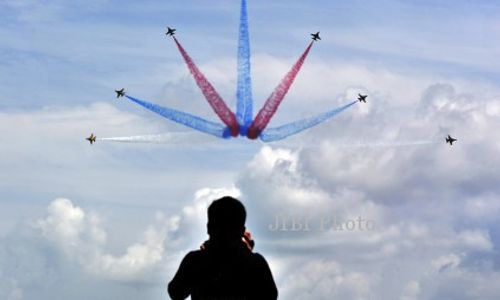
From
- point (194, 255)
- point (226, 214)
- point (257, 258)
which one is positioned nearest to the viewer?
point (226, 214)

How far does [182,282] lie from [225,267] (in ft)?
2.97

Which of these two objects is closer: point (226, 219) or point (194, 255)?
point (226, 219)

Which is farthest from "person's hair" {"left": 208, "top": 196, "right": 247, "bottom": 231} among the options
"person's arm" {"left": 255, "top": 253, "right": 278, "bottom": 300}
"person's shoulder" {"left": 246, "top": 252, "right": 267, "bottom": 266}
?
"person's arm" {"left": 255, "top": 253, "right": 278, "bottom": 300}

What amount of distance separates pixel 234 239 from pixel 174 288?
153cm

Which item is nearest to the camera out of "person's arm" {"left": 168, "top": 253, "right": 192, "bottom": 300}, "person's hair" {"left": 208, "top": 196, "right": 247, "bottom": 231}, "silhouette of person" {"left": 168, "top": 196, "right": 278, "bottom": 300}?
"person's hair" {"left": 208, "top": 196, "right": 247, "bottom": 231}

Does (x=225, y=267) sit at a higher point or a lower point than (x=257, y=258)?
lower

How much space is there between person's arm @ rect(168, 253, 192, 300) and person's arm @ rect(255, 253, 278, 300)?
4.56ft

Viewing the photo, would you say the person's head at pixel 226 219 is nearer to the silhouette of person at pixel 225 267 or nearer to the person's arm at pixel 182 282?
the silhouette of person at pixel 225 267

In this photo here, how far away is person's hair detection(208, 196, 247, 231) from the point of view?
56.7ft

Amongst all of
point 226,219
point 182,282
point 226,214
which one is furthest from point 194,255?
point 226,214

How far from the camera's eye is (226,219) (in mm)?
17406

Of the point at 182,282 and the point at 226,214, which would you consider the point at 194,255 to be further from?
the point at 226,214

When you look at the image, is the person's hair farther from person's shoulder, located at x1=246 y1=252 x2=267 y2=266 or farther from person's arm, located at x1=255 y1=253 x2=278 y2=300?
person's arm, located at x1=255 y1=253 x2=278 y2=300

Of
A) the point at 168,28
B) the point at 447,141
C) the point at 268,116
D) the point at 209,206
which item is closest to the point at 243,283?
the point at 209,206
